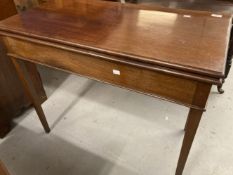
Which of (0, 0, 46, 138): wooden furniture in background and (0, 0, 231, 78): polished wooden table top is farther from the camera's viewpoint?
(0, 0, 46, 138): wooden furniture in background

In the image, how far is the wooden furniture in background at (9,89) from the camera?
118cm

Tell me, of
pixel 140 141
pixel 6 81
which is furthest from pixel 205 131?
pixel 6 81

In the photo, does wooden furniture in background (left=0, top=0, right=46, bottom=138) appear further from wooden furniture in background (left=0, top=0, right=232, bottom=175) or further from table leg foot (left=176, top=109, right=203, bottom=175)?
table leg foot (left=176, top=109, right=203, bottom=175)

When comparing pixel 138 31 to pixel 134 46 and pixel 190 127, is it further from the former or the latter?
pixel 190 127

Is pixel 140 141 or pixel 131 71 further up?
pixel 131 71

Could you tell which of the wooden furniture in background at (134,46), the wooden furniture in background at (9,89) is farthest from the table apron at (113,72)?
the wooden furniture in background at (9,89)

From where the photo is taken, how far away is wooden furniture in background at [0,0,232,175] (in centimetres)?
64

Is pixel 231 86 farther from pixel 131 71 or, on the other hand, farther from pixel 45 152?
pixel 45 152

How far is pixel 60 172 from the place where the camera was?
1.17 metres

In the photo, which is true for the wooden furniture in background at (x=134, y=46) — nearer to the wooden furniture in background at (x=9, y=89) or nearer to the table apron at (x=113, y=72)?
the table apron at (x=113, y=72)

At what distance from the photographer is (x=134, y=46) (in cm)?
71

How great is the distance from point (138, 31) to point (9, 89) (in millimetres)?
939

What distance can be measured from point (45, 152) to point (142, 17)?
94cm

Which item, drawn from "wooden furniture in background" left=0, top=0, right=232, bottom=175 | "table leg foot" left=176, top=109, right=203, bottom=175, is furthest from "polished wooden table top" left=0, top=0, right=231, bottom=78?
"table leg foot" left=176, top=109, right=203, bottom=175
